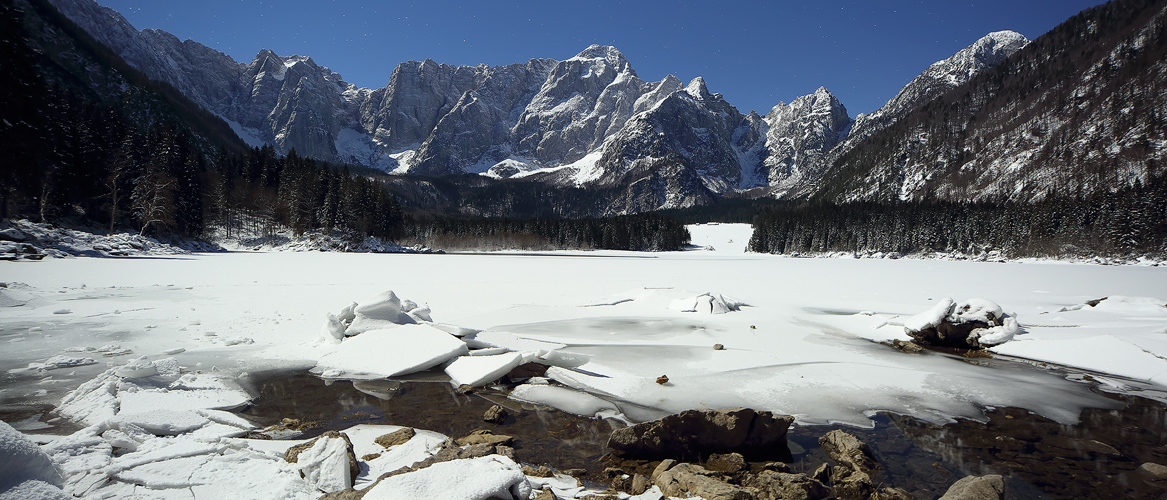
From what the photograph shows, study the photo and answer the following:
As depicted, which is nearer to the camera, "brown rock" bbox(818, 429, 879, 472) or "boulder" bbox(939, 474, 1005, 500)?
"boulder" bbox(939, 474, 1005, 500)

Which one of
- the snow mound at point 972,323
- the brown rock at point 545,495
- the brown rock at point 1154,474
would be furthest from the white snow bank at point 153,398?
the snow mound at point 972,323

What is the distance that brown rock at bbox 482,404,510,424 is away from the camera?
620cm

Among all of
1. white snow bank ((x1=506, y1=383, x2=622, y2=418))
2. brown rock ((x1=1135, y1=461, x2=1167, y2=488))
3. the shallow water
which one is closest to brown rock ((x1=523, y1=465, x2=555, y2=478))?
the shallow water

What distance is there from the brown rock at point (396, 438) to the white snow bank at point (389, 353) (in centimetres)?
305

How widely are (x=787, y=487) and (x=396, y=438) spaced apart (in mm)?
4465

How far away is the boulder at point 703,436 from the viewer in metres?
5.30

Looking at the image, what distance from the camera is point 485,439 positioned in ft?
17.8

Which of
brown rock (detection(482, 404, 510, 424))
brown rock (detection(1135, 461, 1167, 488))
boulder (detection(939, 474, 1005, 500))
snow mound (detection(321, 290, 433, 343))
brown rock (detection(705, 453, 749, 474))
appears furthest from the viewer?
snow mound (detection(321, 290, 433, 343))

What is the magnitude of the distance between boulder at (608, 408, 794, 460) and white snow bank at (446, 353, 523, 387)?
323 cm

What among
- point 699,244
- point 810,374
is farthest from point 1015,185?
point 810,374

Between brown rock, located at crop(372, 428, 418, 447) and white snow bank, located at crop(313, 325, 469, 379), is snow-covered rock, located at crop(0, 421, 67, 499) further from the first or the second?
white snow bank, located at crop(313, 325, 469, 379)

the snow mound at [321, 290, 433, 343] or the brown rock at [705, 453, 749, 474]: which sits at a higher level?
the snow mound at [321, 290, 433, 343]

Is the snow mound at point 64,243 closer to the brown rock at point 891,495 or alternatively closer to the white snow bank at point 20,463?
the white snow bank at point 20,463

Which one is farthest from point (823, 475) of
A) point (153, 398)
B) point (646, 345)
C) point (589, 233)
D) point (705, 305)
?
point (589, 233)
